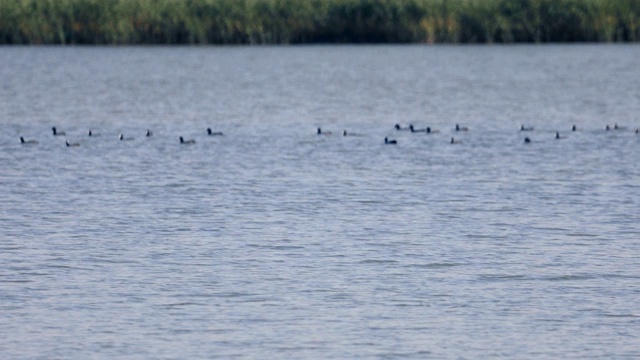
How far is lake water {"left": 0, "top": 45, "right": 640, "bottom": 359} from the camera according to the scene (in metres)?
14.0

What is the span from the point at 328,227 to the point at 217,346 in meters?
6.50

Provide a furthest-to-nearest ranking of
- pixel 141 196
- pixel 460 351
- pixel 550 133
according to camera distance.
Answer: pixel 550 133
pixel 141 196
pixel 460 351

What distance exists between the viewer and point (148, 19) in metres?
68.8

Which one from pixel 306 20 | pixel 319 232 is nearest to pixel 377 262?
pixel 319 232

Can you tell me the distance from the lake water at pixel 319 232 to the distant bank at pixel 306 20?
2563 centimetres

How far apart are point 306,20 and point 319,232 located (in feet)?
171

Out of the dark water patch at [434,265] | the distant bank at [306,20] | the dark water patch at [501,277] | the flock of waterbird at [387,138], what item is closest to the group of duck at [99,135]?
the flock of waterbird at [387,138]

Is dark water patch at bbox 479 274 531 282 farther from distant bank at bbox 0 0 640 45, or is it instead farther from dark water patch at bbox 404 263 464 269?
distant bank at bbox 0 0 640 45

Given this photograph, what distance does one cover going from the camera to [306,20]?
7081cm

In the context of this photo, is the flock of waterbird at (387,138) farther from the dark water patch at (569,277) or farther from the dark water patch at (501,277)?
the dark water patch at (569,277)

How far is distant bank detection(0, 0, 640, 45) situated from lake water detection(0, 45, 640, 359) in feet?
84.1

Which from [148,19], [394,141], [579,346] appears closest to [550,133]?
[394,141]

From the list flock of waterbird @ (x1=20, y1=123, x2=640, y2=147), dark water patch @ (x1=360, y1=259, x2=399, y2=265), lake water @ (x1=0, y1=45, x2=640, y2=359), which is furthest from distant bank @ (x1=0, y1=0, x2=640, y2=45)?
dark water patch @ (x1=360, y1=259, x2=399, y2=265)

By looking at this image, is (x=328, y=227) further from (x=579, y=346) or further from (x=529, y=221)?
(x=579, y=346)
